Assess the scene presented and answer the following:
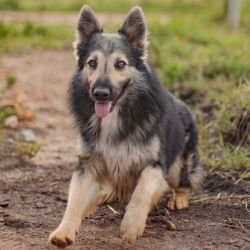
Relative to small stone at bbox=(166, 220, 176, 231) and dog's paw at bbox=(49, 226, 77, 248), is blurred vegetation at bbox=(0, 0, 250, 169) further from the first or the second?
dog's paw at bbox=(49, 226, 77, 248)

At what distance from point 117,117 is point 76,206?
0.85 meters

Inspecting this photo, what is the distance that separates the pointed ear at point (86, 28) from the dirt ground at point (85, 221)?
52.9 inches

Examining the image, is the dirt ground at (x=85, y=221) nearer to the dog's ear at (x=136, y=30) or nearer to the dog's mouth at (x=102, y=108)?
the dog's mouth at (x=102, y=108)

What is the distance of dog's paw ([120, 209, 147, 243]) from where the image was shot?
504 cm

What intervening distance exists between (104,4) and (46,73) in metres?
9.35

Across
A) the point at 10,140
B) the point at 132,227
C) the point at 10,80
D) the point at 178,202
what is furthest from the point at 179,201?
the point at 10,80

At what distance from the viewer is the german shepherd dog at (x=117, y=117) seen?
5.55 m

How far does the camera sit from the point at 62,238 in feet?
16.1

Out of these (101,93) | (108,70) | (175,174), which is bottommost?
(175,174)

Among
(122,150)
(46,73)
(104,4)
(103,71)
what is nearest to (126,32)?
(103,71)

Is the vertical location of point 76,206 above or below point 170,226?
above

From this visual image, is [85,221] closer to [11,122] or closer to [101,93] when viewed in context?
[101,93]

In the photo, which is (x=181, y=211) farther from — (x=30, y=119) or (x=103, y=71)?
(x=30, y=119)

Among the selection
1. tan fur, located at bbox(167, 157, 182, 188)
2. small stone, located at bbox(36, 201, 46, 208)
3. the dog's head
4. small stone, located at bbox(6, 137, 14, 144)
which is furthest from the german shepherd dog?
small stone, located at bbox(6, 137, 14, 144)
